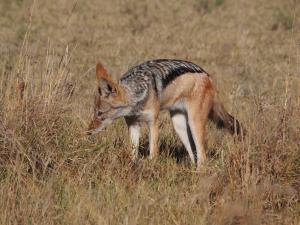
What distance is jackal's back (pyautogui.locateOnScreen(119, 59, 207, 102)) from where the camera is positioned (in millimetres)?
Answer: 7133

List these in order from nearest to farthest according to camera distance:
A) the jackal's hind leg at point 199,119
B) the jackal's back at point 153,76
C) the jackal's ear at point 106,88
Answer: the jackal's ear at point 106,88
the jackal's back at point 153,76
the jackal's hind leg at point 199,119

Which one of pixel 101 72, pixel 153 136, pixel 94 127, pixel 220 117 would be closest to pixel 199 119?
pixel 220 117

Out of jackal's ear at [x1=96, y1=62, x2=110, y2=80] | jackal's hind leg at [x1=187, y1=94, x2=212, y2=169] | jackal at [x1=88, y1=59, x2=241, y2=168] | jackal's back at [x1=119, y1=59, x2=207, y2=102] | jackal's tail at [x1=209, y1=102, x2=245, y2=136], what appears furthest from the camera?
jackal's tail at [x1=209, y1=102, x2=245, y2=136]

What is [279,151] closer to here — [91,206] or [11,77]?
[91,206]

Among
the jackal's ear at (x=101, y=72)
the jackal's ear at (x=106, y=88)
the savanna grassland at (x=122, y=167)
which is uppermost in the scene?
the jackal's ear at (x=101, y=72)

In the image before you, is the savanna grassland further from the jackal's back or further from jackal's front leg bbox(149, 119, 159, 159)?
the jackal's back

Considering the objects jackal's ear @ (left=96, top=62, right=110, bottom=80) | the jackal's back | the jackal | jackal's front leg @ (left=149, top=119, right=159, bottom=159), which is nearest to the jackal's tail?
the jackal

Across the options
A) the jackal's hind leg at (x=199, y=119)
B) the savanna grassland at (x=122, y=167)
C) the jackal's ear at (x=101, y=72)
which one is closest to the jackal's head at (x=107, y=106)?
the savanna grassland at (x=122, y=167)

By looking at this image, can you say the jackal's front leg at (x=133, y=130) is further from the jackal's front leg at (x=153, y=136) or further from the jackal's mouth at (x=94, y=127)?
the jackal's mouth at (x=94, y=127)

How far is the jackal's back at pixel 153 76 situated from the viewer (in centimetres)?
713

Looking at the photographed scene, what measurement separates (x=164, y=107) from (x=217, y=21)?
10.6 meters

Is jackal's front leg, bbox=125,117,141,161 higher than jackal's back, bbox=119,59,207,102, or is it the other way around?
jackal's back, bbox=119,59,207,102

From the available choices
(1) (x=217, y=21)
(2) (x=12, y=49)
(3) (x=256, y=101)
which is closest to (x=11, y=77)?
(3) (x=256, y=101)

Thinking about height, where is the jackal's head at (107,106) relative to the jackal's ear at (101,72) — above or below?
below
